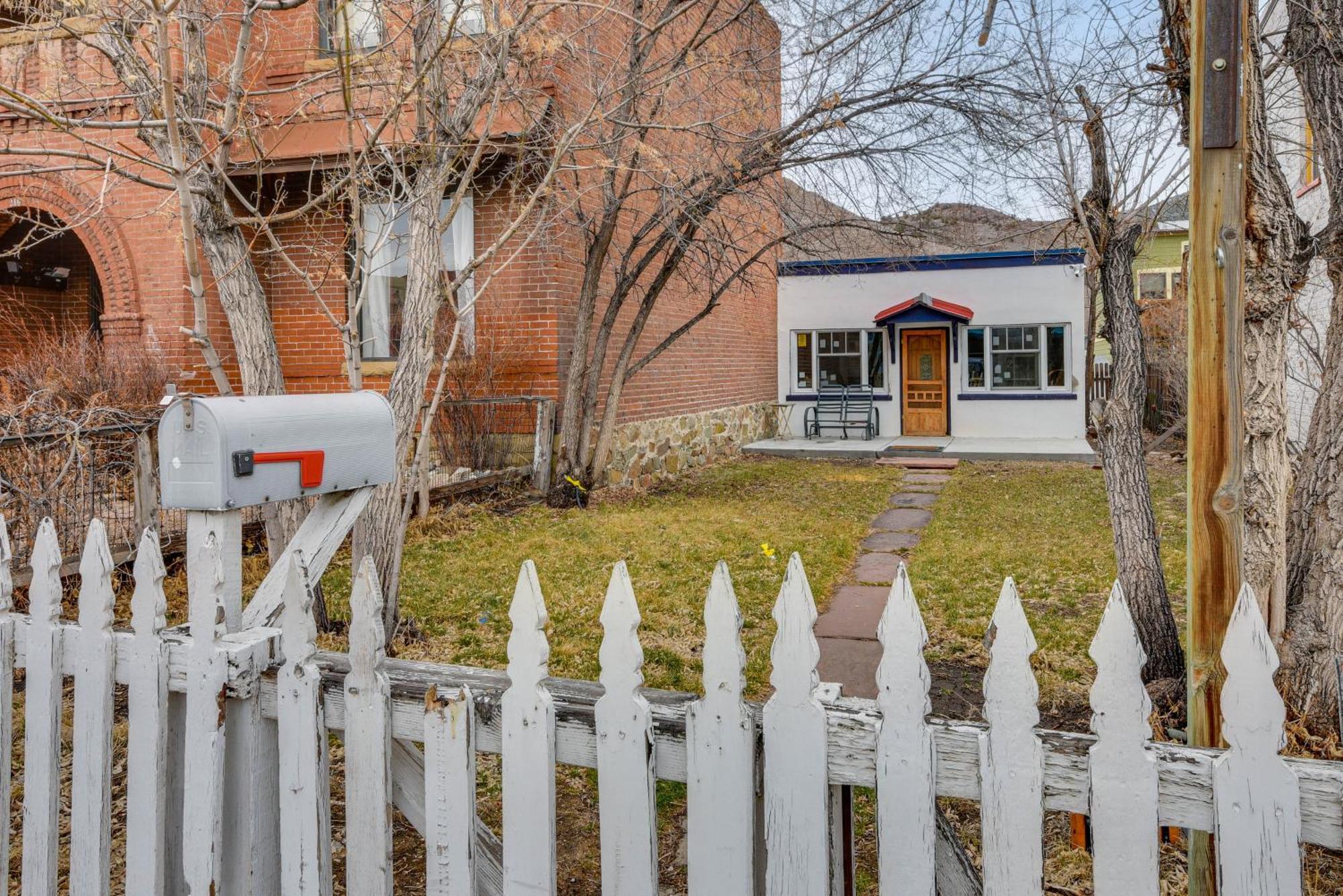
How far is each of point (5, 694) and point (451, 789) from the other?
4.37 feet

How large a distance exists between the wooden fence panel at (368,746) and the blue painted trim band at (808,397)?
16.9 meters

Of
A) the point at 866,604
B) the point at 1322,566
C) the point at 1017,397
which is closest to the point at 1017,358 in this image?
the point at 1017,397

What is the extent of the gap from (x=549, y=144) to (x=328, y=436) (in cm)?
638

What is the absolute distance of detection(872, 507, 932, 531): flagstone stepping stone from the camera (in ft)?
29.4

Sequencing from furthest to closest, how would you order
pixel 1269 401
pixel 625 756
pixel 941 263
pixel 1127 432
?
pixel 941 263
pixel 1127 432
pixel 1269 401
pixel 625 756

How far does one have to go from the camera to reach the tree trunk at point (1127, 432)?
398 centimetres

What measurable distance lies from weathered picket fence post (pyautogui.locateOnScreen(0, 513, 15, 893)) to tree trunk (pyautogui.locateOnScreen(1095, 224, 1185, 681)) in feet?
12.6

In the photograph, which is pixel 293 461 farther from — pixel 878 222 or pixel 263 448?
pixel 878 222

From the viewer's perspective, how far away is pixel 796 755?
5.30 feet

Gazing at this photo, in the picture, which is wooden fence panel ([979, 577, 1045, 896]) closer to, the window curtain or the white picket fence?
the white picket fence

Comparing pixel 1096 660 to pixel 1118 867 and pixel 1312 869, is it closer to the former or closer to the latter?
pixel 1118 867

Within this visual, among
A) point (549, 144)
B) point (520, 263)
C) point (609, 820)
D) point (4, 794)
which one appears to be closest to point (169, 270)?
point (520, 263)

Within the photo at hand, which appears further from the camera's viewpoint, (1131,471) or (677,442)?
(677,442)

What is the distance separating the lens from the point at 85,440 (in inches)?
217
